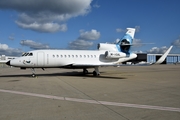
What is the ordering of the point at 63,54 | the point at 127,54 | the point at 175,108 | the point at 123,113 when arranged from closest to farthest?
the point at 123,113 < the point at 175,108 < the point at 63,54 < the point at 127,54

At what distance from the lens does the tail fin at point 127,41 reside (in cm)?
2452

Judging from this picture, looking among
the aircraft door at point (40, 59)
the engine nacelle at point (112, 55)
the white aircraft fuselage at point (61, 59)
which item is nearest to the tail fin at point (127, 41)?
the white aircraft fuselage at point (61, 59)

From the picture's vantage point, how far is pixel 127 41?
24844mm

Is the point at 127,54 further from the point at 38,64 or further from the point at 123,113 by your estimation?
the point at 123,113

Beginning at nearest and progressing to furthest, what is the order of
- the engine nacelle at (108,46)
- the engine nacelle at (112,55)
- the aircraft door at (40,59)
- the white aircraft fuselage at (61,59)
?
the white aircraft fuselage at (61,59), the aircraft door at (40,59), the engine nacelle at (112,55), the engine nacelle at (108,46)

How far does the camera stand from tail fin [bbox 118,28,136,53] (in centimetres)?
2452

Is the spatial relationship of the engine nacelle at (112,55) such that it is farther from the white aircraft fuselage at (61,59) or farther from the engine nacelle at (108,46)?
the engine nacelle at (108,46)

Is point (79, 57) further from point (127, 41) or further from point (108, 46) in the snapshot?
point (127, 41)

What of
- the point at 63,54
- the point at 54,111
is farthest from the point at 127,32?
the point at 54,111

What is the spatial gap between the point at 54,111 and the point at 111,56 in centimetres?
1668

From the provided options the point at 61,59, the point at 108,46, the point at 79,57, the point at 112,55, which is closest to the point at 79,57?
the point at 79,57

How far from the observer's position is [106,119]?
515cm

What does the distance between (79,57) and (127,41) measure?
7820 millimetres

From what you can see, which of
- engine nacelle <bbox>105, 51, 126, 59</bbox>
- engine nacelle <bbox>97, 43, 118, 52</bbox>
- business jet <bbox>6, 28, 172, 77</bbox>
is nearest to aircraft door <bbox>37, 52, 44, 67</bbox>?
business jet <bbox>6, 28, 172, 77</bbox>
